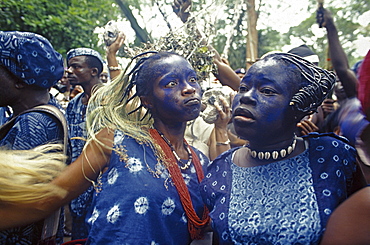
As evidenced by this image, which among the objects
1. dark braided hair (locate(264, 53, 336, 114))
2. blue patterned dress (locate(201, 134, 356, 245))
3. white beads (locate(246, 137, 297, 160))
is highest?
dark braided hair (locate(264, 53, 336, 114))

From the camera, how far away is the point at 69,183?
5.90ft

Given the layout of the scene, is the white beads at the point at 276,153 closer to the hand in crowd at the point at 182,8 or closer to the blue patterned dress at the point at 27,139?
the blue patterned dress at the point at 27,139

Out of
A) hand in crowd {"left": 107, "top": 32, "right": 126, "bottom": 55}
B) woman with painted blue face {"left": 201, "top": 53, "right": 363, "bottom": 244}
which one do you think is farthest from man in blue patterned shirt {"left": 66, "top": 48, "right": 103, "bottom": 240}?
woman with painted blue face {"left": 201, "top": 53, "right": 363, "bottom": 244}

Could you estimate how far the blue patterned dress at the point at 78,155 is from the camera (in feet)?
9.20

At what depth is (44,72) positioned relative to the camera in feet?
7.13

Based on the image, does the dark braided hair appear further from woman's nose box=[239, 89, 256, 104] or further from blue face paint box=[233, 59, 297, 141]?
woman's nose box=[239, 89, 256, 104]

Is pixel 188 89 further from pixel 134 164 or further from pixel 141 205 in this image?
pixel 141 205

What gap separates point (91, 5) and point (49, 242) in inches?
285

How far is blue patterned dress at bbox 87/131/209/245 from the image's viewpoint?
64.2 inches

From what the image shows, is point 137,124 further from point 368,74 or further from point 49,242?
point 368,74

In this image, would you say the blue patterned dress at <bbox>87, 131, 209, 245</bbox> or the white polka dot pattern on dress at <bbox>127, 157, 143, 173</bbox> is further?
the white polka dot pattern on dress at <bbox>127, 157, 143, 173</bbox>

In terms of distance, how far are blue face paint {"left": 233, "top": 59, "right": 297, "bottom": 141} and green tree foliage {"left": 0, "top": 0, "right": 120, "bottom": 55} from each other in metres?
6.07

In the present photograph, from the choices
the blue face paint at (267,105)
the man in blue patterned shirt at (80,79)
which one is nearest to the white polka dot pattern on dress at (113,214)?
the blue face paint at (267,105)

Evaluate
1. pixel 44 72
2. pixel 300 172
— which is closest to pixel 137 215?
pixel 300 172
